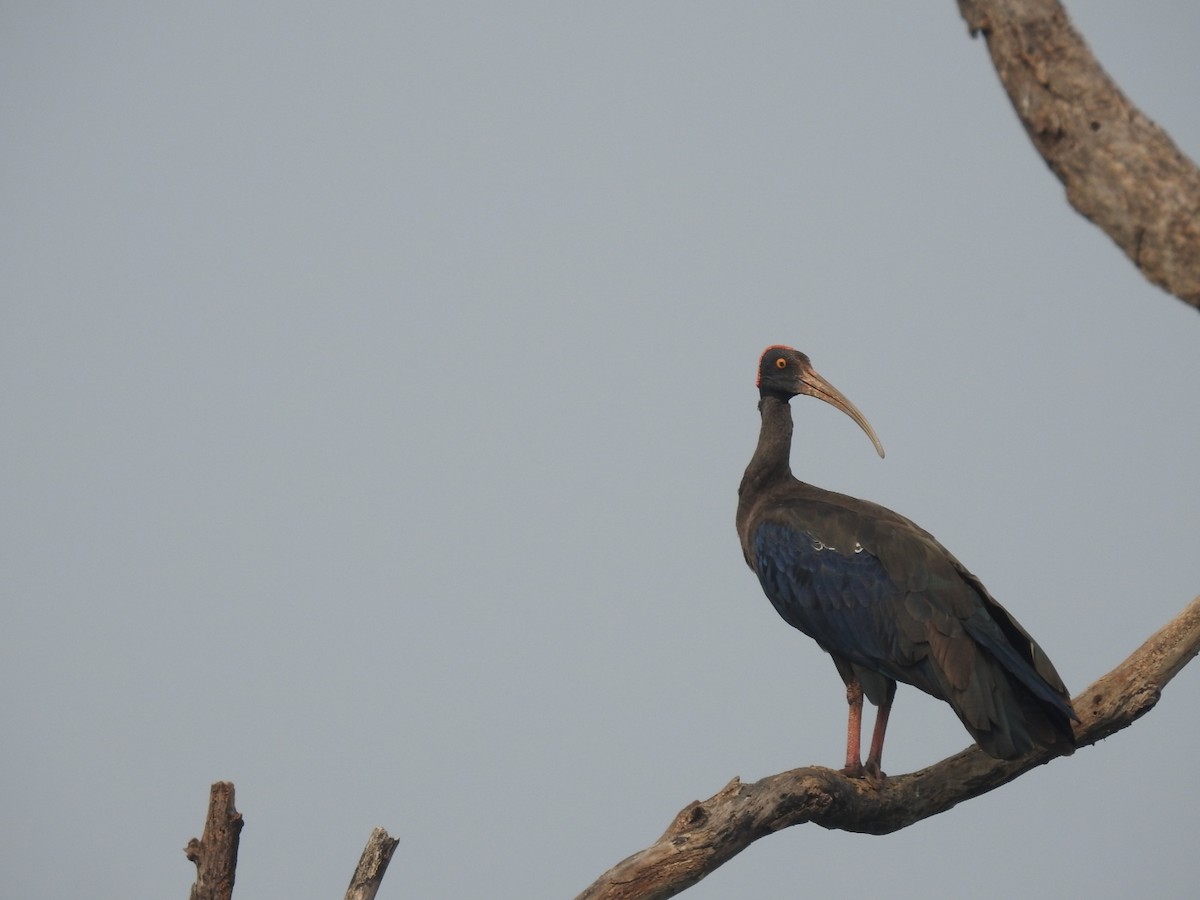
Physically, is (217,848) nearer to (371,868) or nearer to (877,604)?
(371,868)

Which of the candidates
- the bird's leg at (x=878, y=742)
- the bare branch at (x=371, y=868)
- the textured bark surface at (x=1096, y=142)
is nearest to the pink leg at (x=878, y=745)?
the bird's leg at (x=878, y=742)

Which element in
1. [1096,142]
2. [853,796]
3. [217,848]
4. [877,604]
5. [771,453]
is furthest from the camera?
[771,453]

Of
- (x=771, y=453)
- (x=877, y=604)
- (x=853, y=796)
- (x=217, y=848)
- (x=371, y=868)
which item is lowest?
(x=853, y=796)

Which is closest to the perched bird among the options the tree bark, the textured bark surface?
the tree bark

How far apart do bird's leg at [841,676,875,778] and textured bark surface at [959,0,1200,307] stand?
15.9 ft

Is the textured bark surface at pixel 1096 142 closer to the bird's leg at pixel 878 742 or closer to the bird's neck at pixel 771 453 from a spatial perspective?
the bird's leg at pixel 878 742

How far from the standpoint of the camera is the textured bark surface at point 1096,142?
4.23 meters

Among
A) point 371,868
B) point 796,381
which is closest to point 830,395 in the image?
point 796,381

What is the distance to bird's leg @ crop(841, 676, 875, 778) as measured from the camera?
870cm

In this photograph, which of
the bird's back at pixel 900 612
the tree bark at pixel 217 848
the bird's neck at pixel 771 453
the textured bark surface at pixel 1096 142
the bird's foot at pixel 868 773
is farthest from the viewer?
the bird's neck at pixel 771 453

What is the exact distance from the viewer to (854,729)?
9117 mm

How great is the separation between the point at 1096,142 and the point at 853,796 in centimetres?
444

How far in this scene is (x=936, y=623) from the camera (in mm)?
8602

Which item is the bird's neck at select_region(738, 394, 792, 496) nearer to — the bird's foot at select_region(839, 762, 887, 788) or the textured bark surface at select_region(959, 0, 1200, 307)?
the bird's foot at select_region(839, 762, 887, 788)
